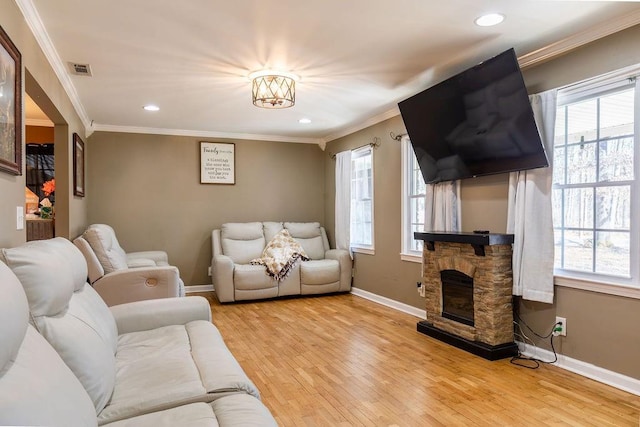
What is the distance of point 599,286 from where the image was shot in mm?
2713

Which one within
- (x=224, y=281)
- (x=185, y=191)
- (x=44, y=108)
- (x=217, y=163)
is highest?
→ (x=44, y=108)

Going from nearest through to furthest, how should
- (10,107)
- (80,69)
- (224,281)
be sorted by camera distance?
(10,107) → (80,69) → (224,281)

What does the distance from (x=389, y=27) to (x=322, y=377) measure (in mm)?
2417

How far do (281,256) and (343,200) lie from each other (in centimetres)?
121

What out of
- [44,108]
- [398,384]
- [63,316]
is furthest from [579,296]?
[44,108]

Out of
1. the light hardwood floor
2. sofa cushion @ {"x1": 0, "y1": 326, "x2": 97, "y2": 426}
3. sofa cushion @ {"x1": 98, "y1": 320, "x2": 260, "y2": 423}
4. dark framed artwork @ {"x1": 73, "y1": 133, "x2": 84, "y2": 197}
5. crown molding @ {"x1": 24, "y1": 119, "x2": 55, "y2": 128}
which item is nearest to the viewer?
sofa cushion @ {"x1": 0, "y1": 326, "x2": 97, "y2": 426}

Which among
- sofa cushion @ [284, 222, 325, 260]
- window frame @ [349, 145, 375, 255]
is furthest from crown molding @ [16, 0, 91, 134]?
window frame @ [349, 145, 375, 255]

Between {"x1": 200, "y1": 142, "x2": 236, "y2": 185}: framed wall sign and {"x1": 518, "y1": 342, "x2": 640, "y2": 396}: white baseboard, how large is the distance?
4470mm

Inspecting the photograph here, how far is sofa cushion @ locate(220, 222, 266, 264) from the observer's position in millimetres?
5664

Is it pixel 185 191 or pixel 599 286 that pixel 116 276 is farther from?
pixel 599 286

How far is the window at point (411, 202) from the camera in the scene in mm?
4559

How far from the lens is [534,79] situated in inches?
123

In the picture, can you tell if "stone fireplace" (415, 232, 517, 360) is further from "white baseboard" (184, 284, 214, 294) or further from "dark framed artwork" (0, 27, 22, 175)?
"white baseboard" (184, 284, 214, 294)

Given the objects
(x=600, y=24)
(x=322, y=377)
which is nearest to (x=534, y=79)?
(x=600, y=24)
